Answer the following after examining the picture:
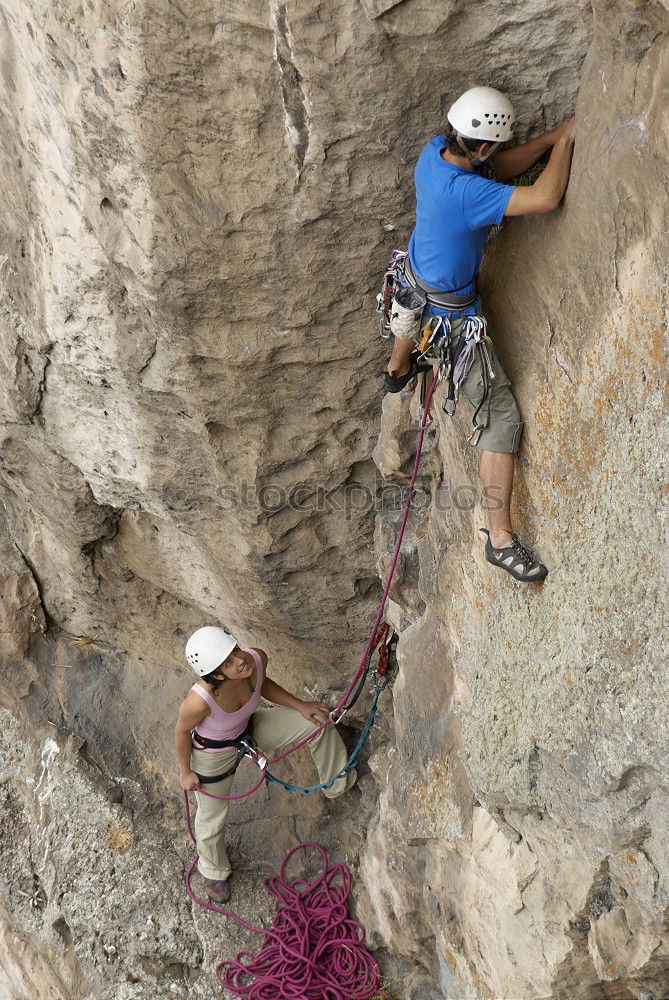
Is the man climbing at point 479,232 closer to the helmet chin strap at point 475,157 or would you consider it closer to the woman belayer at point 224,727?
the helmet chin strap at point 475,157

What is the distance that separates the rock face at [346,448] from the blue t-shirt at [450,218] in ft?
0.64

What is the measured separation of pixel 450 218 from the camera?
281 cm

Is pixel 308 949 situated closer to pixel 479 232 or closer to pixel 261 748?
pixel 261 748

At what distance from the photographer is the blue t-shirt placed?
2.70 meters

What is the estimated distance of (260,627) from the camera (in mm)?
5215

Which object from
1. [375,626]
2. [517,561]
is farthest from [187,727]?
[517,561]

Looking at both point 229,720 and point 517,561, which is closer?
point 517,561

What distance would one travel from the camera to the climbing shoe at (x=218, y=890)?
5.24m

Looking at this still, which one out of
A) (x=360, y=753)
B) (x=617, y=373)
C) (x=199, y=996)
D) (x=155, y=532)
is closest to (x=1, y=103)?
(x=155, y=532)

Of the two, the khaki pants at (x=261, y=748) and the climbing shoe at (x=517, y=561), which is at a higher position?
the climbing shoe at (x=517, y=561)

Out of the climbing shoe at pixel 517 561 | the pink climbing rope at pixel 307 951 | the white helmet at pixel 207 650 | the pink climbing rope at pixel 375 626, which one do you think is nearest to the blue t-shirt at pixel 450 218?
the pink climbing rope at pixel 375 626

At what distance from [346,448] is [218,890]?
9.58 feet

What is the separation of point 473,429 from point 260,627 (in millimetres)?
2476

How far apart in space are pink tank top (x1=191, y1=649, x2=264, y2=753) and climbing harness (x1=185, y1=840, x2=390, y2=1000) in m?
0.69
